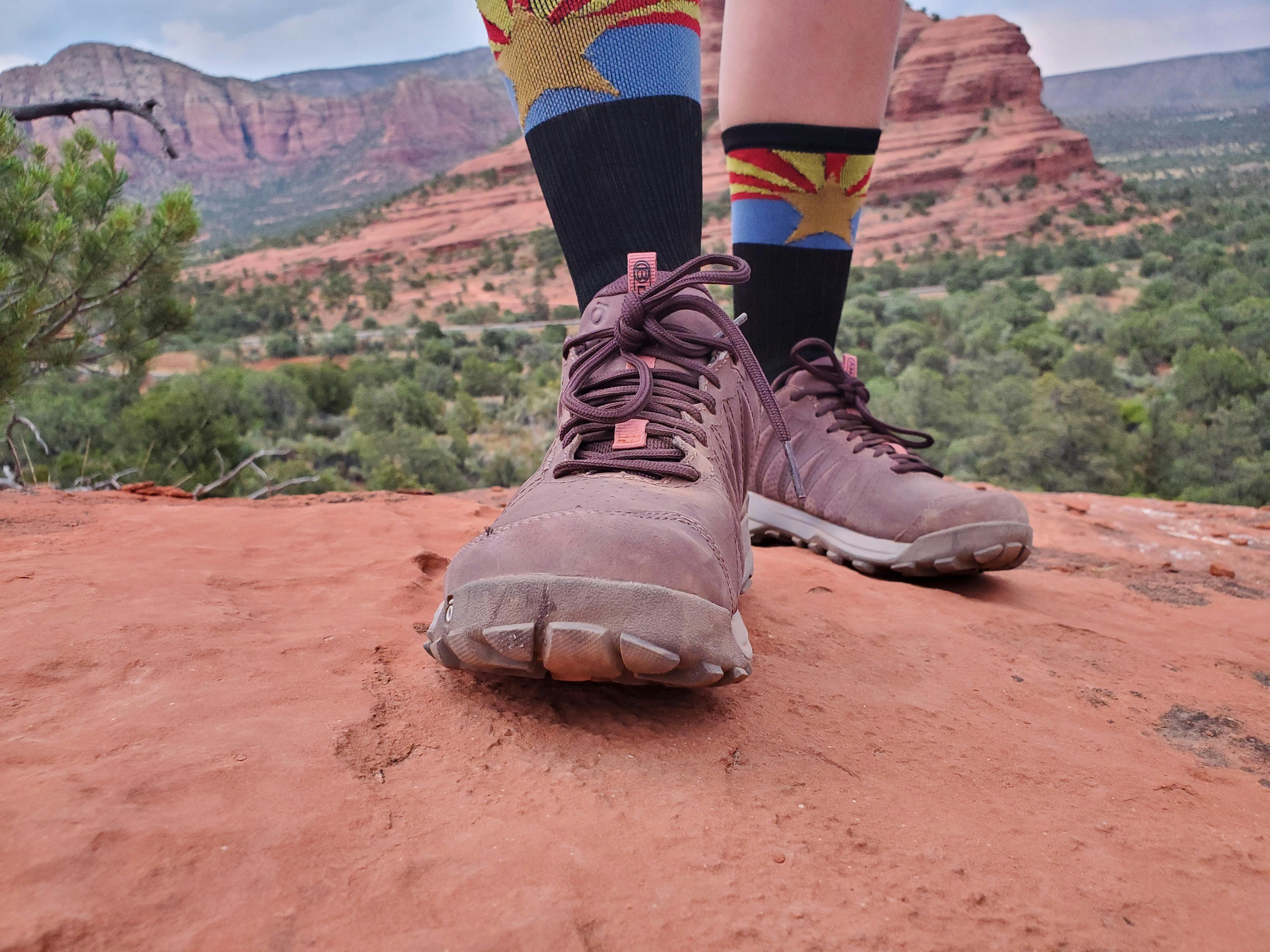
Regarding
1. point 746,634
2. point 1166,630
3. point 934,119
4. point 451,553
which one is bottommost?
point 1166,630

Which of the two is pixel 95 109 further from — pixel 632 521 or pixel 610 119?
pixel 632 521

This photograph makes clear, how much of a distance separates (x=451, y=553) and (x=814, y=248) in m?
1.00

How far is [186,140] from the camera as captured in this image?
6912 centimetres

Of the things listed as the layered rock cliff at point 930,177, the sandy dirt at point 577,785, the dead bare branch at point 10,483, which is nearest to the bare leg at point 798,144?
the sandy dirt at point 577,785

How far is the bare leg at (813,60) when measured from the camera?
1668 millimetres

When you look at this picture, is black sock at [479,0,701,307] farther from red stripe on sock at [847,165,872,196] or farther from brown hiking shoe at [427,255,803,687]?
red stripe on sock at [847,165,872,196]

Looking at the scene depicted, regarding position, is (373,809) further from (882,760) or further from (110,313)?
(110,313)

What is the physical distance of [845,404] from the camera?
1907mm

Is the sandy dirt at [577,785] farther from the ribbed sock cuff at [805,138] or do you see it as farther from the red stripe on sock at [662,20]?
the ribbed sock cuff at [805,138]

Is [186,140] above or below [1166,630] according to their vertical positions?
above

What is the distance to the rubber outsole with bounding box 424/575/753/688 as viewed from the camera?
81 cm

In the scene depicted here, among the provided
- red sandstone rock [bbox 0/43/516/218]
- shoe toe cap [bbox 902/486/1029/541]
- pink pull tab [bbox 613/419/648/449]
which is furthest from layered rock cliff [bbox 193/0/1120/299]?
pink pull tab [bbox 613/419/648/449]

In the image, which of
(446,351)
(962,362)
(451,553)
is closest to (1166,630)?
(451,553)

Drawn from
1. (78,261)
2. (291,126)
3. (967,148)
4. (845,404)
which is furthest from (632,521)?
(291,126)
